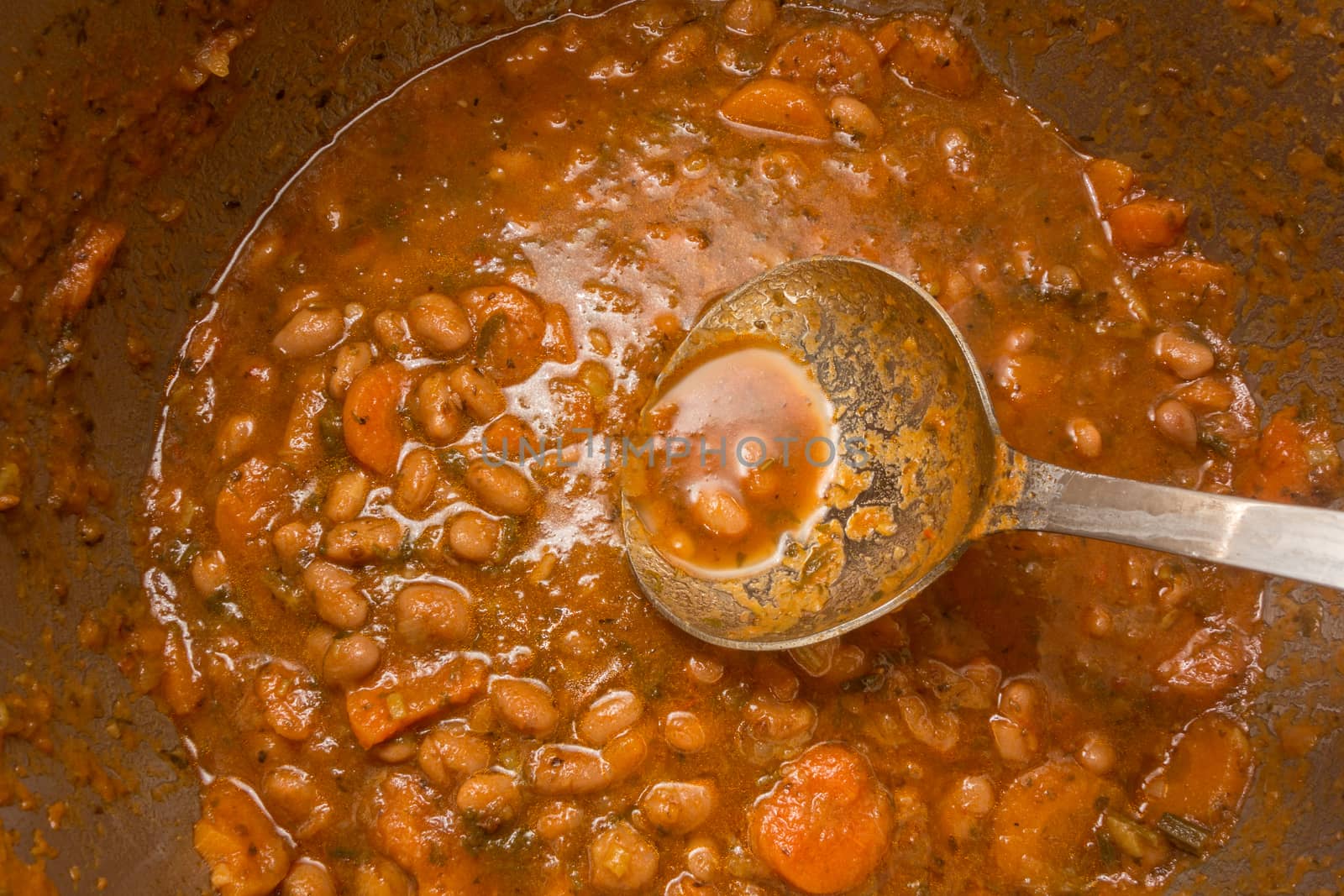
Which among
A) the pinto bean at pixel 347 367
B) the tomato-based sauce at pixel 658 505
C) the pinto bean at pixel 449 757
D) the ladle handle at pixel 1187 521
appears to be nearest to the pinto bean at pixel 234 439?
the tomato-based sauce at pixel 658 505

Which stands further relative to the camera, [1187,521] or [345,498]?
[345,498]

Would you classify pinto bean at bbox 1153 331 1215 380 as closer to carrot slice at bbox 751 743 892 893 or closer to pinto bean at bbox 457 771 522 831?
carrot slice at bbox 751 743 892 893

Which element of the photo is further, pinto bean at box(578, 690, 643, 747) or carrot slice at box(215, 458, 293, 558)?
carrot slice at box(215, 458, 293, 558)

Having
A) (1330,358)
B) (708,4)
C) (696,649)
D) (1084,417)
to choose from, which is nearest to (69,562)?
(696,649)

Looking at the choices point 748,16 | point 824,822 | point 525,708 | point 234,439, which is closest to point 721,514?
point 525,708

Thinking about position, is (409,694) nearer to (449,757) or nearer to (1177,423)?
(449,757)

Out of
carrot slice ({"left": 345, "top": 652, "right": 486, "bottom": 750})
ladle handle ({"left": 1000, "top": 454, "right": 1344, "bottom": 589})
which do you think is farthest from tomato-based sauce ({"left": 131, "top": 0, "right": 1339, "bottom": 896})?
ladle handle ({"left": 1000, "top": 454, "right": 1344, "bottom": 589})
